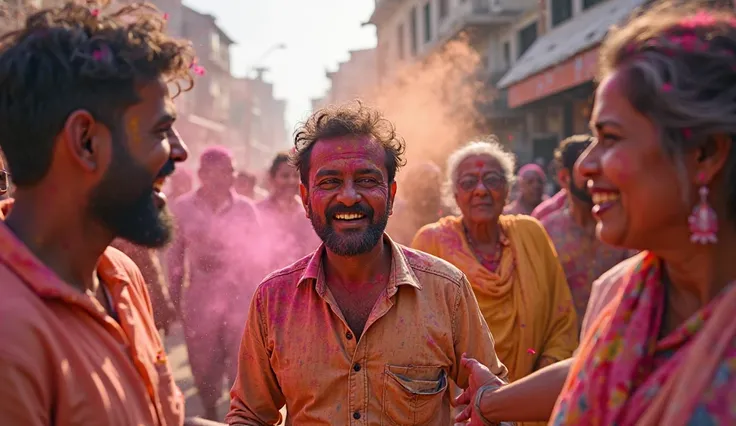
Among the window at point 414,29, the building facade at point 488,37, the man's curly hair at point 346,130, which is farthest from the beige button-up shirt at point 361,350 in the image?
the window at point 414,29

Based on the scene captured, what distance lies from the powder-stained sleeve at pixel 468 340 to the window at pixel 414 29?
106 ft

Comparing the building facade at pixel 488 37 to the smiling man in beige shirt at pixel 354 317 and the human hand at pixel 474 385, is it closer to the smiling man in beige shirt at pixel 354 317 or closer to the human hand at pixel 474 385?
the smiling man in beige shirt at pixel 354 317

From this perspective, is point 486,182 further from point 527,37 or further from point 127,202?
point 527,37

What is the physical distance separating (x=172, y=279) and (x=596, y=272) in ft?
13.0

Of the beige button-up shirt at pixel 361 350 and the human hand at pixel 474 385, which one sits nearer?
the human hand at pixel 474 385

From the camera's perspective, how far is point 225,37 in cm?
6103

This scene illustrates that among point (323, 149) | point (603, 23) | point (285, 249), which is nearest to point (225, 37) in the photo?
point (603, 23)

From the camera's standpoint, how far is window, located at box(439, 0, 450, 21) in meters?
30.6

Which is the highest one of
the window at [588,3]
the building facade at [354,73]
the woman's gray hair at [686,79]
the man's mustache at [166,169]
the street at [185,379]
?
the building facade at [354,73]

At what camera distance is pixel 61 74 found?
1.95m

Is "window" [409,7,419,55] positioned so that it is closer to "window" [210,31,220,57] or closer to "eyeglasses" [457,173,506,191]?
"window" [210,31,220,57]

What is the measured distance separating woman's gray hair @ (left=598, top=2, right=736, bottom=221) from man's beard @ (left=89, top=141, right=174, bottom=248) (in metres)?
1.34

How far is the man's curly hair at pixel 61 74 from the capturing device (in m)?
1.93

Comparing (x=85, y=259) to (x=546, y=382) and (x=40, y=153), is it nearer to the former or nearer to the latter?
(x=40, y=153)
